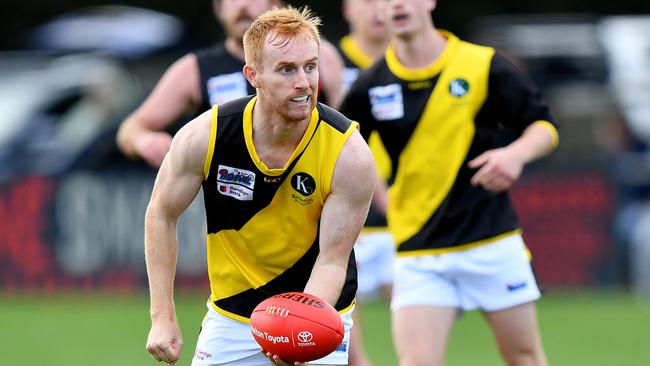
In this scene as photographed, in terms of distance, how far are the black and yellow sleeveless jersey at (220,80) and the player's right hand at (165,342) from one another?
2366 mm

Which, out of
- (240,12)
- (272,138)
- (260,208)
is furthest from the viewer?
(240,12)

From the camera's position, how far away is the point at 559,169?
47.5 feet

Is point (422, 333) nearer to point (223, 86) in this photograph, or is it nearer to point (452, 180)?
point (452, 180)

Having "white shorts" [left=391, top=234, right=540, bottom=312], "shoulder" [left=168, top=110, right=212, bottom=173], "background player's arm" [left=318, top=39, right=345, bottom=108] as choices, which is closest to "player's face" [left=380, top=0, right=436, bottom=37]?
"background player's arm" [left=318, top=39, right=345, bottom=108]

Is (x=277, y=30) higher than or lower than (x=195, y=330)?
higher

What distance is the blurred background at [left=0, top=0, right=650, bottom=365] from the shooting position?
12594 millimetres

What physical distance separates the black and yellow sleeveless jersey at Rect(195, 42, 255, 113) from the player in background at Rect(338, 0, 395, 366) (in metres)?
1.42

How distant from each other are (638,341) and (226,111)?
7.20 m

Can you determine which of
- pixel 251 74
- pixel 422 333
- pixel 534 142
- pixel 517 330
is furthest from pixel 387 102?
pixel 251 74

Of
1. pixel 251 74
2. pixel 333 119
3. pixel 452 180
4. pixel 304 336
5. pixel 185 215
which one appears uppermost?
pixel 251 74

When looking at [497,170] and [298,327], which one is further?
[497,170]

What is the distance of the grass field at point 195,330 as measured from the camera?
11.2 metres

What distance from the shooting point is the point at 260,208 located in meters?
5.79

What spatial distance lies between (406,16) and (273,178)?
1840 millimetres
